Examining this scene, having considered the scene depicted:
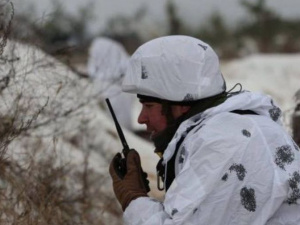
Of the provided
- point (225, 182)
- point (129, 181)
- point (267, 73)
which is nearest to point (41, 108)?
point (129, 181)

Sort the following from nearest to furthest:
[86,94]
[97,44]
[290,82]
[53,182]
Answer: [53,182] → [86,94] → [97,44] → [290,82]

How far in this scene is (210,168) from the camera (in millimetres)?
2541

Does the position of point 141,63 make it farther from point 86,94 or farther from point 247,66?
point 247,66

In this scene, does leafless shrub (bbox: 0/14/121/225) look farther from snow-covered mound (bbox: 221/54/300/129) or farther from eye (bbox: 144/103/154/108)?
snow-covered mound (bbox: 221/54/300/129)

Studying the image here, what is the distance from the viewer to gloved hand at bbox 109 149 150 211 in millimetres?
2852

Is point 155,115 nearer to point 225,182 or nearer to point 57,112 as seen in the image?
point 225,182

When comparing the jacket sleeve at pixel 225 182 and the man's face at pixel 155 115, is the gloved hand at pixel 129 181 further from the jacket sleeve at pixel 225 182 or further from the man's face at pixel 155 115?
the jacket sleeve at pixel 225 182

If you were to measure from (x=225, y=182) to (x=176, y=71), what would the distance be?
0.45m

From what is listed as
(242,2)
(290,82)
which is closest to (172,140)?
(290,82)

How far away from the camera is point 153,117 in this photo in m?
2.85

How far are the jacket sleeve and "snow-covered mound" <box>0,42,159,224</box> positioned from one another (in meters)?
1.08

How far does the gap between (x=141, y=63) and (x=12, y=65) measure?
1426 mm

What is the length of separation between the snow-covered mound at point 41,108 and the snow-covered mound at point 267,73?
1107 cm

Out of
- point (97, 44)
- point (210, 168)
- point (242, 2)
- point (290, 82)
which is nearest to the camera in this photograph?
point (210, 168)
